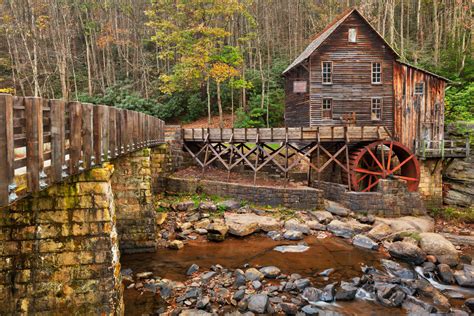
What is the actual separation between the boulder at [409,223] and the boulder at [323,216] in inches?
83.1

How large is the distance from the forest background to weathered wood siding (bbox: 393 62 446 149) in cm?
315

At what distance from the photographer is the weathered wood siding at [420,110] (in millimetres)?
19109

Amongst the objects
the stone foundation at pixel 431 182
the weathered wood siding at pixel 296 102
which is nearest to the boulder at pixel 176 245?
the weathered wood siding at pixel 296 102

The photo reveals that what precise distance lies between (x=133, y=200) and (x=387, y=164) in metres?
13.5

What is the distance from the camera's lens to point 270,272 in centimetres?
987

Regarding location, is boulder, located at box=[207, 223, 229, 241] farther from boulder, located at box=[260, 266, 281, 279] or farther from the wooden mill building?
the wooden mill building

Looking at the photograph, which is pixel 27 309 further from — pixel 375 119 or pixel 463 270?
pixel 375 119

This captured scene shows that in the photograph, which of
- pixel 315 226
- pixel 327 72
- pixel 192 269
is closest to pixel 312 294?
pixel 192 269

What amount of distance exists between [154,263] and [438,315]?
801cm

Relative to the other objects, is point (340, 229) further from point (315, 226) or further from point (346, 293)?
point (346, 293)

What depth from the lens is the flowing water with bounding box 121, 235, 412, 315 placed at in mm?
8633

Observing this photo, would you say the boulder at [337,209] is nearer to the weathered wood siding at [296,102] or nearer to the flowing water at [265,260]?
the flowing water at [265,260]

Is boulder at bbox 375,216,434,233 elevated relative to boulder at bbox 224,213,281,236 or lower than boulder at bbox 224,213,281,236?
lower

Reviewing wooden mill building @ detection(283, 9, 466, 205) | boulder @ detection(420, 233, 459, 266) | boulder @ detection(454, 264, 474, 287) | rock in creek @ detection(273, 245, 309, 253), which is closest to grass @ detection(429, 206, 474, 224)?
wooden mill building @ detection(283, 9, 466, 205)
